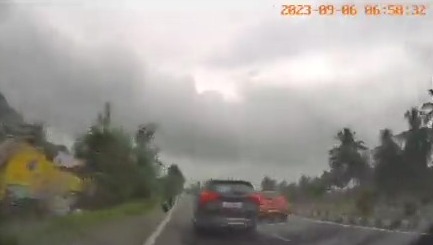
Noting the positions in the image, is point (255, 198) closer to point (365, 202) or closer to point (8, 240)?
point (365, 202)

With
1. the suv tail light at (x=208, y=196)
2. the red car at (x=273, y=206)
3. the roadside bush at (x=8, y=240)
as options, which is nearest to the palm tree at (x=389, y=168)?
the red car at (x=273, y=206)

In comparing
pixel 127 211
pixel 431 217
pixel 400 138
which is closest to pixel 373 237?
pixel 431 217

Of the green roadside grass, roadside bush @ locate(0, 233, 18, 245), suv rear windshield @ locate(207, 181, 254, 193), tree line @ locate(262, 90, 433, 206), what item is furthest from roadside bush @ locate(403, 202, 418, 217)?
roadside bush @ locate(0, 233, 18, 245)

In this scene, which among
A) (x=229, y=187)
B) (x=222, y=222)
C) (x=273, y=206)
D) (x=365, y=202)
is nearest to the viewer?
(x=229, y=187)

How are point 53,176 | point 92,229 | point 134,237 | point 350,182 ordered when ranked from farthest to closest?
point 350,182 < point 134,237 < point 53,176 < point 92,229

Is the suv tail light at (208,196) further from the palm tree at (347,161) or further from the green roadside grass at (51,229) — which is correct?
the green roadside grass at (51,229)

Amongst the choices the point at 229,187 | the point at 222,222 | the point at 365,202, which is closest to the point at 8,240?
the point at 229,187

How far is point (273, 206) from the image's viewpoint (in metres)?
23.5

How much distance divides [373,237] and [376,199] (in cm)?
402

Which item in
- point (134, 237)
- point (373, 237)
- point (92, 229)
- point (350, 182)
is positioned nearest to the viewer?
point (92, 229)

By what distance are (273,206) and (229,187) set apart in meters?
3.41

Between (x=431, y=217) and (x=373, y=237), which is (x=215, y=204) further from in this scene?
(x=431, y=217)

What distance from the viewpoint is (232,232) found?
21.9m

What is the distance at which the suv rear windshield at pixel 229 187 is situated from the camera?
20.4 meters
